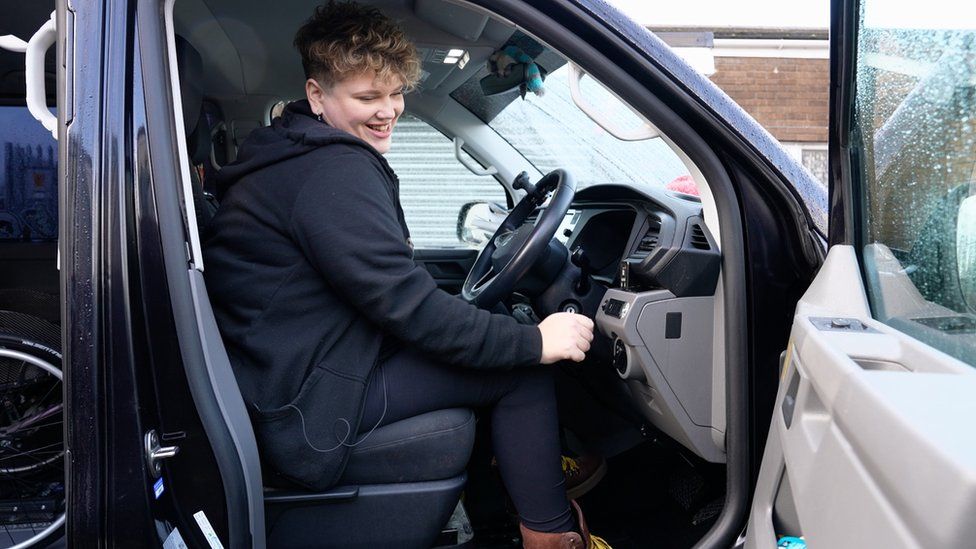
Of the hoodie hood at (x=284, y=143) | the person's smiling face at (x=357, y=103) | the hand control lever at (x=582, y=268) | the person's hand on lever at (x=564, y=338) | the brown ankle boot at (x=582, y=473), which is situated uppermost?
the person's smiling face at (x=357, y=103)

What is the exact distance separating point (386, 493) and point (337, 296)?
1.39 ft

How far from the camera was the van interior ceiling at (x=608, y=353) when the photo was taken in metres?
1.67

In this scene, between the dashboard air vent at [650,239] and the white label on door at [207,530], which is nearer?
→ the white label on door at [207,530]

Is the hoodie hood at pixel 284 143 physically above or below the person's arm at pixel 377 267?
above

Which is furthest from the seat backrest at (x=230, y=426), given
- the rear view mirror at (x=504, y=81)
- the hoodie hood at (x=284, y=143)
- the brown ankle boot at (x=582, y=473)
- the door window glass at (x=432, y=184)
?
the door window glass at (x=432, y=184)

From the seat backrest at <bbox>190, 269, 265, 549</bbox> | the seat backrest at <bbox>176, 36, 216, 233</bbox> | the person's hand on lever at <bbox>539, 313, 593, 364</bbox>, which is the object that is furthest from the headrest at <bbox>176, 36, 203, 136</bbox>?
the person's hand on lever at <bbox>539, 313, 593, 364</bbox>

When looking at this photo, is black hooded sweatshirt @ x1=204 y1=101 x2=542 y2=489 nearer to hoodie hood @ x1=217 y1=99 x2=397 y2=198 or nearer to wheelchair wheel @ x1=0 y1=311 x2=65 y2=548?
hoodie hood @ x1=217 y1=99 x2=397 y2=198

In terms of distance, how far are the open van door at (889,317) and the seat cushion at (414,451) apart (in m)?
0.61

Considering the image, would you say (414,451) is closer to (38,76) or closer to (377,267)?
(377,267)

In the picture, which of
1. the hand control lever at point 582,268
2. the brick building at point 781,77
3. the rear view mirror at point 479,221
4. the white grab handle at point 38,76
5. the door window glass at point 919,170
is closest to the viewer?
the door window glass at point 919,170

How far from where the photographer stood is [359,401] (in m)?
1.44

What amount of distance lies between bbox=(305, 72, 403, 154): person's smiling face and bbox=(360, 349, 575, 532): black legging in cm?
50

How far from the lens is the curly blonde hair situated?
1552 millimetres

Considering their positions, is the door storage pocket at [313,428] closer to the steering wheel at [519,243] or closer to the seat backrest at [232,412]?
the seat backrest at [232,412]
